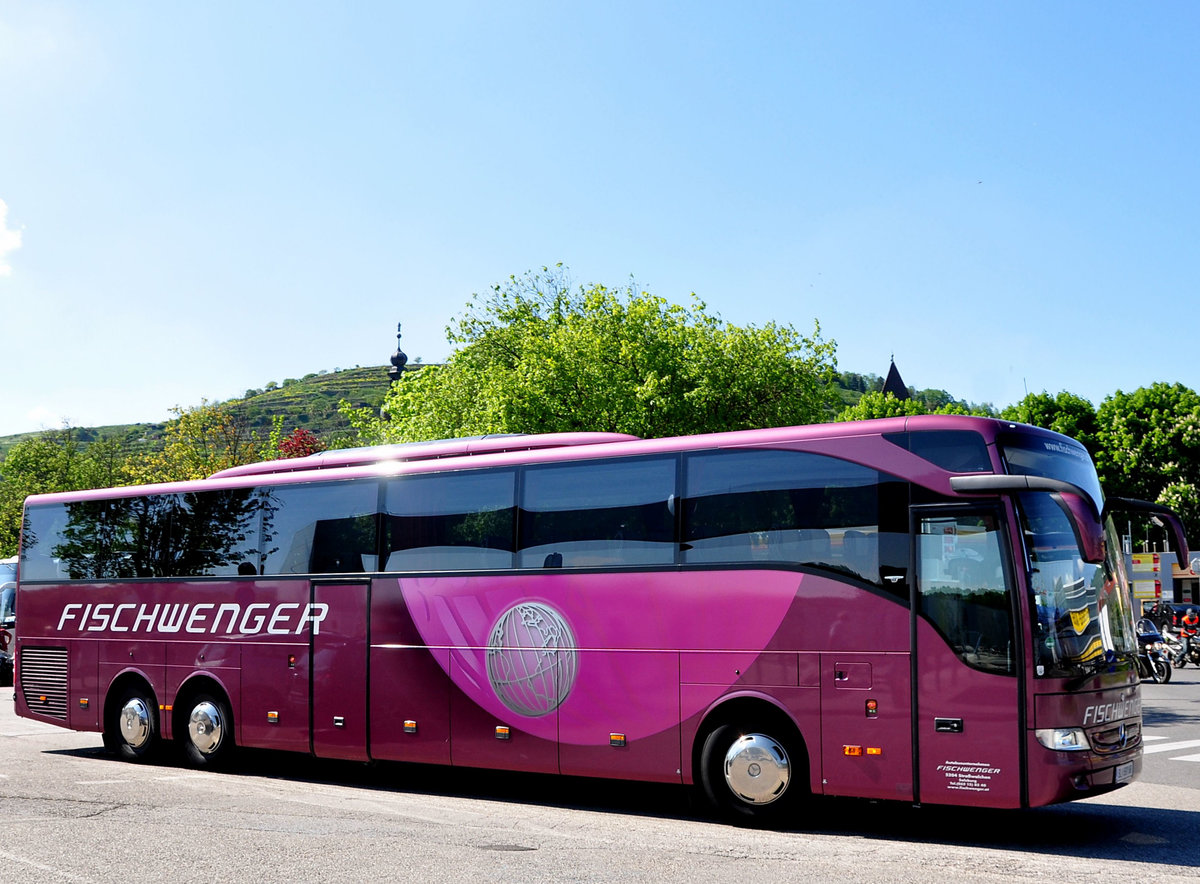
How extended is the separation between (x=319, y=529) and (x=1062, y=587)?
768cm

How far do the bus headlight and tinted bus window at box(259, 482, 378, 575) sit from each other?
268 inches

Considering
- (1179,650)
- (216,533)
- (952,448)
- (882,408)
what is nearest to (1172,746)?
(952,448)

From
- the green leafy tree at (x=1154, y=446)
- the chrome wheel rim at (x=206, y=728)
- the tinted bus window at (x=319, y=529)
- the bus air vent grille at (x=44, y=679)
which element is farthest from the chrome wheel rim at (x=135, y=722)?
the green leafy tree at (x=1154, y=446)

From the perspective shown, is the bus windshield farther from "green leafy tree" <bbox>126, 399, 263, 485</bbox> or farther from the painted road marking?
"green leafy tree" <bbox>126, 399, 263, 485</bbox>

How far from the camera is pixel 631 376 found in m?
32.7

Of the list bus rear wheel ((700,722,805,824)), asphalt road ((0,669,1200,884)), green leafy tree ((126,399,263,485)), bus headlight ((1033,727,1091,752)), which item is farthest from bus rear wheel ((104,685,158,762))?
green leafy tree ((126,399,263,485))

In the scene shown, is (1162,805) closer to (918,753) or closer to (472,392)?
(918,753)

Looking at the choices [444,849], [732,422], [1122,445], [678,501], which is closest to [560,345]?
[732,422]

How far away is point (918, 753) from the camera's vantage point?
909 centimetres

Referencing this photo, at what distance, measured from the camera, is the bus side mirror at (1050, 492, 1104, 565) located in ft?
30.1

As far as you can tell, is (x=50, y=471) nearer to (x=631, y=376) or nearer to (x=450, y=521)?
(x=631, y=376)

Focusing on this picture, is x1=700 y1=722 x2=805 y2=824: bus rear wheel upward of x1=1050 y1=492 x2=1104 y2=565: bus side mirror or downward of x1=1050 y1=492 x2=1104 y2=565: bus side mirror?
downward

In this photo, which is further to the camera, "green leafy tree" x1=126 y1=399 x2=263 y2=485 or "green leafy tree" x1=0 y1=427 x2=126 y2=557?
"green leafy tree" x1=0 y1=427 x2=126 y2=557

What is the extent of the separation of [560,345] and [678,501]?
2273cm
